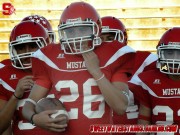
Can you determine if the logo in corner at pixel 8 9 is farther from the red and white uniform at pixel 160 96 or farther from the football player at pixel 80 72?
the football player at pixel 80 72

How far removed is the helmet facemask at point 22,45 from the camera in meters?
2.96

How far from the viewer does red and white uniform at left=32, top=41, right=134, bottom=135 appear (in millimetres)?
2404

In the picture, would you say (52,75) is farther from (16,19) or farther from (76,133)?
(16,19)

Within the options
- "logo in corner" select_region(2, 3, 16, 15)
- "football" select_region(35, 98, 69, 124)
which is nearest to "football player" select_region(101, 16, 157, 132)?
"football" select_region(35, 98, 69, 124)

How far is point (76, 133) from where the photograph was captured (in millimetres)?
2410

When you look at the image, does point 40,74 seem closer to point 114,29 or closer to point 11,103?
point 11,103

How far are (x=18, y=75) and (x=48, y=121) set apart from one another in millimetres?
882

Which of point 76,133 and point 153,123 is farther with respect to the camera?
point 153,123

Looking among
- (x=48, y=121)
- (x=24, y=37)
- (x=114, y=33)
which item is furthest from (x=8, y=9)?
(x=48, y=121)

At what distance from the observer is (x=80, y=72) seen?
2422 millimetres

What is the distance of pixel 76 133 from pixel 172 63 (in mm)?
775

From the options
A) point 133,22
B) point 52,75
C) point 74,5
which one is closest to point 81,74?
point 52,75

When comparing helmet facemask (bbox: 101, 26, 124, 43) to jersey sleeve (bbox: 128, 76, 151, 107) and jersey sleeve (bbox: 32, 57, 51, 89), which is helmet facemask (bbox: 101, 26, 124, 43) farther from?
jersey sleeve (bbox: 32, 57, 51, 89)

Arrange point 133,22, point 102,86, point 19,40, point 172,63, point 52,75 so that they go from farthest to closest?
point 133,22, point 19,40, point 172,63, point 52,75, point 102,86
